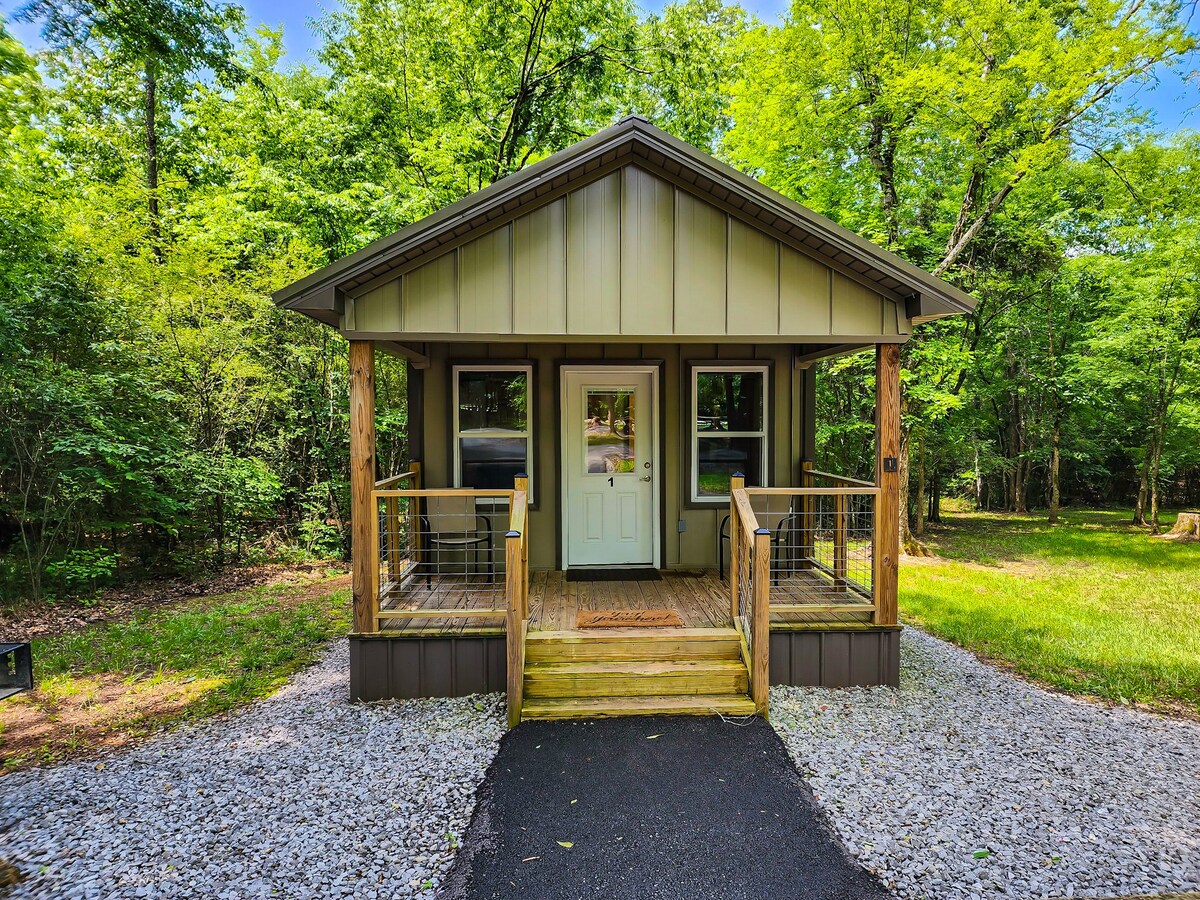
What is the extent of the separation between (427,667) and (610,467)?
8.42 feet

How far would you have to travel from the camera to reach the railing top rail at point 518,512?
398cm

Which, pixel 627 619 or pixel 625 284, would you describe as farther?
pixel 627 619

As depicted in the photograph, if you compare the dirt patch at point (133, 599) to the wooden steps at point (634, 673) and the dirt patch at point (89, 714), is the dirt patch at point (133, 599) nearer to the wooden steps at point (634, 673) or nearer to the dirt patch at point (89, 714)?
the dirt patch at point (89, 714)

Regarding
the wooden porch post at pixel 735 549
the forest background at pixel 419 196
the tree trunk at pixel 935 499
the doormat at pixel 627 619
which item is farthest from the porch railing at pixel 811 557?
the tree trunk at pixel 935 499

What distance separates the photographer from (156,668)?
4.81 metres

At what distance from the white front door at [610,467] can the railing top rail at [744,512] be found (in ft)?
5.21

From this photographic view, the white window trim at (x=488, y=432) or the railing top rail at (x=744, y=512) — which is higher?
the white window trim at (x=488, y=432)

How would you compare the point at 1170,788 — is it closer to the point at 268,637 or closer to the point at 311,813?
the point at 311,813

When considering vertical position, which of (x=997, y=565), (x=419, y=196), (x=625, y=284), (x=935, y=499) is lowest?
(x=997, y=565)

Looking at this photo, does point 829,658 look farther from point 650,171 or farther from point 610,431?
point 650,171

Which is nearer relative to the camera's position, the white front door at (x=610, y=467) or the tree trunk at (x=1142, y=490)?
the white front door at (x=610, y=467)

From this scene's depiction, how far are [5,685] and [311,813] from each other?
57.5 inches

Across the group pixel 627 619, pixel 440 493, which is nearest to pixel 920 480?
pixel 627 619

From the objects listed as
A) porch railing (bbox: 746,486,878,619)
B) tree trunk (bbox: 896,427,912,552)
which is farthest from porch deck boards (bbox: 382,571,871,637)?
tree trunk (bbox: 896,427,912,552)
